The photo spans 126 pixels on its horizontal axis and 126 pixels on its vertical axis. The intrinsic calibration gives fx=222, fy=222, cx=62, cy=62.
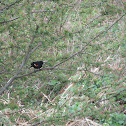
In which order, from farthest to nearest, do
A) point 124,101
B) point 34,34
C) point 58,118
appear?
point 124,101 → point 34,34 → point 58,118

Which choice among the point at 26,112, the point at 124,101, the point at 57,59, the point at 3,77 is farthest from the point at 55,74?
the point at 124,101

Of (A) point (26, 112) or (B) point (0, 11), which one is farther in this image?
(A) point (26, 112)

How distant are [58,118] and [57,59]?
2.96ft

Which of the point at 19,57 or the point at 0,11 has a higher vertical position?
the point at 0,11

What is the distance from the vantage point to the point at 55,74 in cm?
340

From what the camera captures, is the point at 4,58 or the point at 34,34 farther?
the point at 4,58

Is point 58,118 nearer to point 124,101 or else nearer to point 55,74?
point 55,74

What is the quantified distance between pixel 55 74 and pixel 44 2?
3.84 ft

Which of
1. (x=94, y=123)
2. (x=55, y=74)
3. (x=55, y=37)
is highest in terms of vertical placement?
(x=55, y=37)

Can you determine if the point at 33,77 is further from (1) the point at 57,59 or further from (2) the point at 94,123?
(2) the point at 94,123

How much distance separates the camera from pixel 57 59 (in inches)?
126

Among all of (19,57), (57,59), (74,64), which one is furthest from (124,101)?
(19,57)

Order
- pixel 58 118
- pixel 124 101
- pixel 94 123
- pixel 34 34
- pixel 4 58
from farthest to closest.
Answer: pixel 124 101, pixel 94 123, pixel 4 58, pixel 34 34, pixel 58 118

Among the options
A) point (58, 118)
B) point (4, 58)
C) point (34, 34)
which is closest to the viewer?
point (58, 118)
